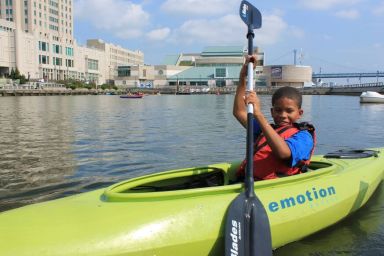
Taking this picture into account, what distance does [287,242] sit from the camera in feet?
16.0

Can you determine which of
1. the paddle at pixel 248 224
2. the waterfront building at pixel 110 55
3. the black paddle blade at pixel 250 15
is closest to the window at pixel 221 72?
the waterfront building at pixel 110 55

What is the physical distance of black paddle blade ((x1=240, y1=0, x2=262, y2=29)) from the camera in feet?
16.3

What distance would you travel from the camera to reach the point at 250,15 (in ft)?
16.4

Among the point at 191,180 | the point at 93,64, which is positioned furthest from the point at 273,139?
the point at 93,64

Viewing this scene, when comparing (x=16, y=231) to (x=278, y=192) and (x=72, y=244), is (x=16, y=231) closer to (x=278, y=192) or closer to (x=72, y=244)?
(x=72, y=244)

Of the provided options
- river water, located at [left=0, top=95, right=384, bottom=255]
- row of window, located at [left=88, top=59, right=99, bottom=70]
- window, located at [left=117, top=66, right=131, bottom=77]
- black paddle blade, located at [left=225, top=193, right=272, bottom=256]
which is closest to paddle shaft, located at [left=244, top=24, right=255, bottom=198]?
black paddle blade, located at [left=225, top=193, right=272, bottom=256]

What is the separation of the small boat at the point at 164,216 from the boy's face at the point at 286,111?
0.65m

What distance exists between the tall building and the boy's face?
109937 millimetres

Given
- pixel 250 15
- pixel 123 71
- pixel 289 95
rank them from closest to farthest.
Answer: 1. pixel 289 95
2. pixel 250 15
3. pixel 123 71

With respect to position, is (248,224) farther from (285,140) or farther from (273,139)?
(285,140)

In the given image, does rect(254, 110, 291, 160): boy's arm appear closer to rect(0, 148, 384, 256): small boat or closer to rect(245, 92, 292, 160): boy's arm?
rect(245, 92, 292, 160): boy's arm

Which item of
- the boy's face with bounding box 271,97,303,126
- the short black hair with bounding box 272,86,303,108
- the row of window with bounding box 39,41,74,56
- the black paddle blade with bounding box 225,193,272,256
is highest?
the row of window with bounding box 39,41,74,56

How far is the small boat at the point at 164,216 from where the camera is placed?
3535mm

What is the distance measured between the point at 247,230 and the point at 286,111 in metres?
1.52
